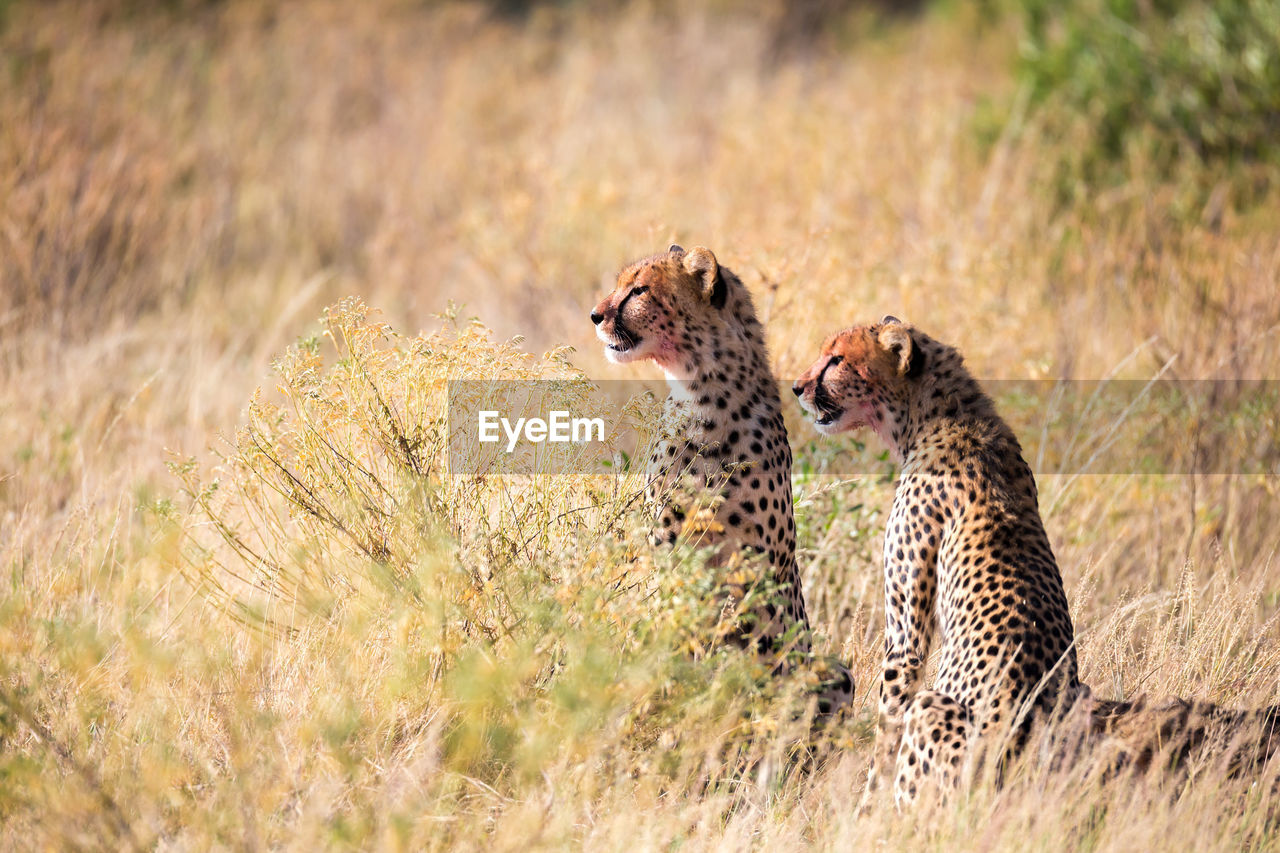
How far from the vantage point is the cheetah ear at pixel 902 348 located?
3600 millimetres

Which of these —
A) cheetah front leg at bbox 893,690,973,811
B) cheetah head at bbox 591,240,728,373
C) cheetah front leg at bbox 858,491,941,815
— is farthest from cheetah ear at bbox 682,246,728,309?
cheetah front leg at bbox 893,690,973,811

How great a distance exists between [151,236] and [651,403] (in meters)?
5.04

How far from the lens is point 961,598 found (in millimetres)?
3182

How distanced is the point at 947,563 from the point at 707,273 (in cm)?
99

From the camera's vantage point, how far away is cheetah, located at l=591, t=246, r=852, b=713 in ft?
10.8

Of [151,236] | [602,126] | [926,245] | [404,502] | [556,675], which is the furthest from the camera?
[602,126]

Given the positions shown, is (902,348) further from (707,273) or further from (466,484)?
(466,484)

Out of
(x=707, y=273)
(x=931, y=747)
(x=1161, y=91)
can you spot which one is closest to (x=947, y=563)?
(x=931, y=747)

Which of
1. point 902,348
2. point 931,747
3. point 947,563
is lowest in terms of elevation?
point 931,747

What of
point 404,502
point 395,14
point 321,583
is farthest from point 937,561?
point 395,14

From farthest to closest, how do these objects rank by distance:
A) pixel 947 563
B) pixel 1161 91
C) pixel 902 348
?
1. pixel 1161 91
2. pixel 902 348
3. pixel 947 563

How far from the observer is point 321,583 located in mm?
3422

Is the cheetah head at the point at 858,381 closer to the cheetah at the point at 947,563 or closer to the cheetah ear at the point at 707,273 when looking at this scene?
the cheetah at the point at 947,563

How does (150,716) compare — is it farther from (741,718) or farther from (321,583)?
(741,718)
